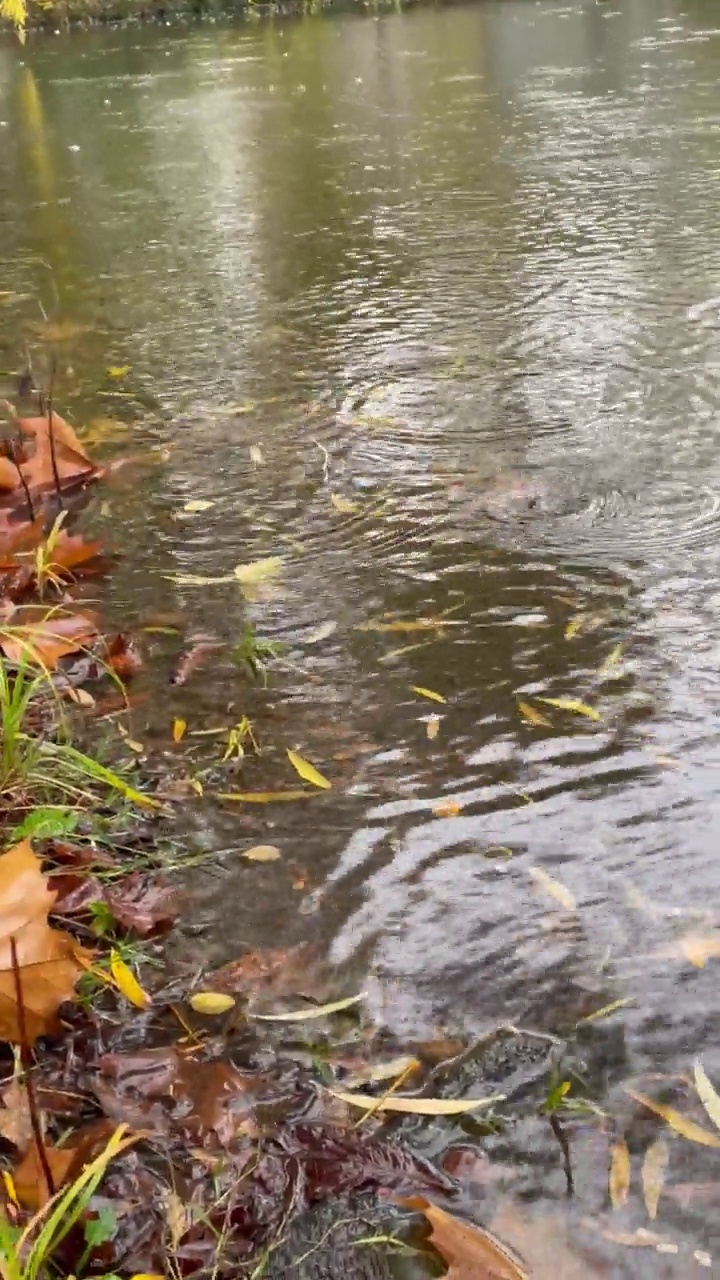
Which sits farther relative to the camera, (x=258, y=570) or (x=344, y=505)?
(x=344, y=505)

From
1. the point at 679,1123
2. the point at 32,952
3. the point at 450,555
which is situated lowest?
the point at 679,1123

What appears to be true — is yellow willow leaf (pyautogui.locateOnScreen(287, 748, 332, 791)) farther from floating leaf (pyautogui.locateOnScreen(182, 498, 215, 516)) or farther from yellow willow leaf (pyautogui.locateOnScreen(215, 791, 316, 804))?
floating leaf (pyautogui.locateOnScreen(182, 498, 215, 516))

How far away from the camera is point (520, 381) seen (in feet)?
11.3

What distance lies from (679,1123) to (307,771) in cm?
83

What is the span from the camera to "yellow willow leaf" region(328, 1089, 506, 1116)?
4.25 ft

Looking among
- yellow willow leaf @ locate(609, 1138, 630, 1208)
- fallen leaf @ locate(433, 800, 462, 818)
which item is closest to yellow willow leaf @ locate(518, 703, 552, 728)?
fallen leaf @ locate(433, 800, 462, 818)

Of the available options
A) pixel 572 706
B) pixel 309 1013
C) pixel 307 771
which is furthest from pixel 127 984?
pixel 572 706

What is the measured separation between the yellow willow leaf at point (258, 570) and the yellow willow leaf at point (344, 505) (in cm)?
26

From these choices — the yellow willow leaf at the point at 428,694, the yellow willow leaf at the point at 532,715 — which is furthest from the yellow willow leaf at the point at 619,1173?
the yellow willow leaf at the point at 428,694

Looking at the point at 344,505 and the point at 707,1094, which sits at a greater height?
the point at 344,505

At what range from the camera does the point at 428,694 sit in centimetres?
205

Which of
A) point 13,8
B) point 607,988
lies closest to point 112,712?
point 607,988

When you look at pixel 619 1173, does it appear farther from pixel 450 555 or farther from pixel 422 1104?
pixel 450 555

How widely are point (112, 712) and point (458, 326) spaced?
94.4 inches
